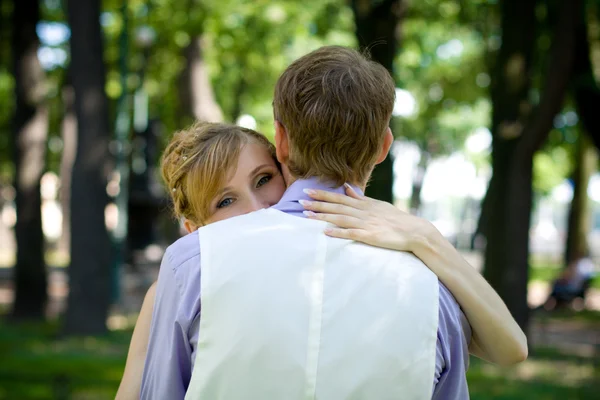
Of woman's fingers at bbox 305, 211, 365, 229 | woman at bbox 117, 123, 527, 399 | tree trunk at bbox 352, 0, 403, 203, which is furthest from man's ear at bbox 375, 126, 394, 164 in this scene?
tree trunk at bbox 352, 0, 403, 203

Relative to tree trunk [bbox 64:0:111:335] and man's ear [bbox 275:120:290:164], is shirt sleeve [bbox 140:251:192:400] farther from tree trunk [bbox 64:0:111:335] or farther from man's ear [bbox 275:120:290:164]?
tree trunk [bbox 64:0:111:335]

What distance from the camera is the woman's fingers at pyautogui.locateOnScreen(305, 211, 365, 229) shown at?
6.88ft

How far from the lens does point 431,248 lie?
2.20 m

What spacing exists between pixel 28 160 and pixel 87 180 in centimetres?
284

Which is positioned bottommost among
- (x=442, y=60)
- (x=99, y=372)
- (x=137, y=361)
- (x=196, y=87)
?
(x=99, y=372)

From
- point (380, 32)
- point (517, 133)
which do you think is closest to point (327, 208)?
point (380, 32)

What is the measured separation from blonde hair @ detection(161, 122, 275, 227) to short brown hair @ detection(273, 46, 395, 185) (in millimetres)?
608

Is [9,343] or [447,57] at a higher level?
[447,57]

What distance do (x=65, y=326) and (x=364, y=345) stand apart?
1113 cm

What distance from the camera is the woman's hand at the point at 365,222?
82.6 inches

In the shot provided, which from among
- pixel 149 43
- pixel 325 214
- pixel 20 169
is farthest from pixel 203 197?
pixel 149 43

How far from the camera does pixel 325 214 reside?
2105 mm

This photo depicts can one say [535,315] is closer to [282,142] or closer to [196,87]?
[196,87]

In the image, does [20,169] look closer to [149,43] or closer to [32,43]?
[32,43]
